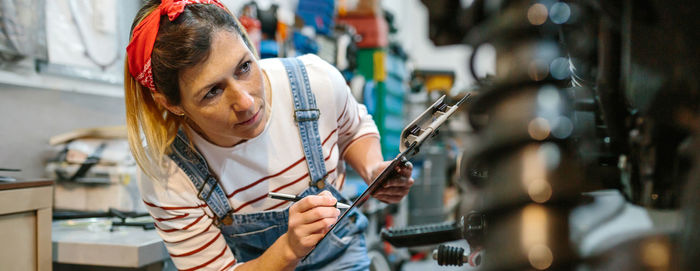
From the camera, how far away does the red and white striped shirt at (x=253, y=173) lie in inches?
32.0

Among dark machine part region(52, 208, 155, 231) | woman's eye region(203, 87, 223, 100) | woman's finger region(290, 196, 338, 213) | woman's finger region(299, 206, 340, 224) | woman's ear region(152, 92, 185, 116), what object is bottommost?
dark machine part region(52, 208, 155, 231)

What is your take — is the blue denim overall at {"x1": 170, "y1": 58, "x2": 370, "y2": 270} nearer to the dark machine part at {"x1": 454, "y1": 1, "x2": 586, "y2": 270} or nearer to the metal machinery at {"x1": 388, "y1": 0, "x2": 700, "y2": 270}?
the metal machinery at {"x1": 388, "y1": 0, "x2": 700, "y2": 270}

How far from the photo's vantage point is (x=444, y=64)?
15.4 ft

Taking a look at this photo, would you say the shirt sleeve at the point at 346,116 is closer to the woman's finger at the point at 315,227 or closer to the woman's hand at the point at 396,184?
the woman's hand at the point at 396,184

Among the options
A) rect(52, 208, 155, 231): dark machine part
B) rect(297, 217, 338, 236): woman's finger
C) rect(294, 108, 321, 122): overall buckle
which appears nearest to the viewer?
rect(297, 217, 338, 236): woman's finger

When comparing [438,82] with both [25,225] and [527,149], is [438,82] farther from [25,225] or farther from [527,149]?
[527,149]

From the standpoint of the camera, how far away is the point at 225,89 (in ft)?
2.45

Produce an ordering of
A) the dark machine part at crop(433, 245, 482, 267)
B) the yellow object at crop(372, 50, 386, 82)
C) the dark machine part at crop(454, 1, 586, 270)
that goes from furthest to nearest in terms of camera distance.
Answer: the yellow object at crop(372, 50, 386, 82) → the dark machine part at crop(433, 245, 482, 267) → the dark machine part at crop(454, 1, 586, 270)

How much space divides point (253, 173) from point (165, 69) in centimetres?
27

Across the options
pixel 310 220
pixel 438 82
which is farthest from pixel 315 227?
pixel 438 82

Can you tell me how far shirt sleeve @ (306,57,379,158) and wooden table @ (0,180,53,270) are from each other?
0.63 meters

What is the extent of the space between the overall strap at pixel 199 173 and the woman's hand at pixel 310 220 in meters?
0.22

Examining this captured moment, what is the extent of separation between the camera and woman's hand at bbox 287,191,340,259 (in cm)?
67

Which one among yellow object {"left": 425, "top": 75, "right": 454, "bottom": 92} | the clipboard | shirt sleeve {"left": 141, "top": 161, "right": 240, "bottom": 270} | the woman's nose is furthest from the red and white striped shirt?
yellow object {"left": 425, "top": 75, "right": 454, "bottom": 92}
